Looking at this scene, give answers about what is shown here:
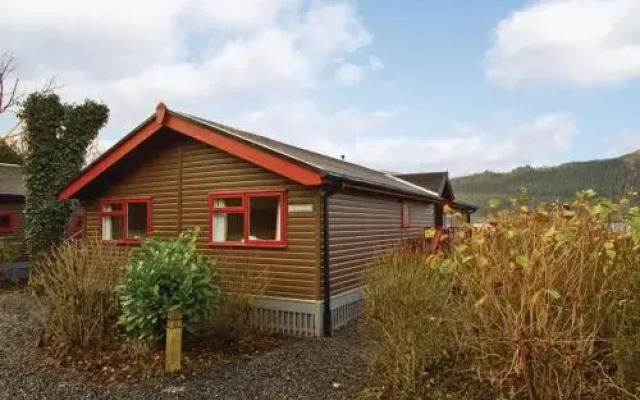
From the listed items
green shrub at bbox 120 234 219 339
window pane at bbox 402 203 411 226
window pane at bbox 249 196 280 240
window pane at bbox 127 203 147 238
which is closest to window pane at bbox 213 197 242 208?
window pane at bbox 249 196 280 240

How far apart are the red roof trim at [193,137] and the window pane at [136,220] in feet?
3.73

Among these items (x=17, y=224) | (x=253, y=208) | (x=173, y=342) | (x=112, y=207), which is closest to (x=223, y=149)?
(x=253, y=208)

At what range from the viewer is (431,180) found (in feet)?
69.5

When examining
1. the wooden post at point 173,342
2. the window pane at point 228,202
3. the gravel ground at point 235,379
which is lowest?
the gravel ground at point 235,379

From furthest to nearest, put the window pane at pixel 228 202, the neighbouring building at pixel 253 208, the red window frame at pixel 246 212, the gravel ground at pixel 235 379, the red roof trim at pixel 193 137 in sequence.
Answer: the window pane at pixel 228 202
the red window frame at pixel 246 212
the neighbouring building at pixel 253 208
the red roof trim at pixel 193 137
the gravel ground at pixel 235 379

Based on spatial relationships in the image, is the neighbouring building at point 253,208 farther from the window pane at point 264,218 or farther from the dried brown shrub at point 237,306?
the dried brown shrub at point 237,306

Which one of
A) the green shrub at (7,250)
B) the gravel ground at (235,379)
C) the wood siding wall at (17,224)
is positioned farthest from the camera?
the wood siding wall at (17,224)

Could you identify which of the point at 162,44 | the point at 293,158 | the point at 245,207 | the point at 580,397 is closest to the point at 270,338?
the point at 245,207

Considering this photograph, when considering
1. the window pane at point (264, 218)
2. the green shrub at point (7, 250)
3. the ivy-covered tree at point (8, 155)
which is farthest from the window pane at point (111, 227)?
the ivy-covered tree at point (8, 155)

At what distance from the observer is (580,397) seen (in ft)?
13.9

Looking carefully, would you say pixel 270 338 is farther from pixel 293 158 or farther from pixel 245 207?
pixel 293 158

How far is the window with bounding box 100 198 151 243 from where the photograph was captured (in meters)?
11.5

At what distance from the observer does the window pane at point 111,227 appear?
39.4ft

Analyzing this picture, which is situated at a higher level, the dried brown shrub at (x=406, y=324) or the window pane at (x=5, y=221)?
the window pane at (x=5, y=221)
